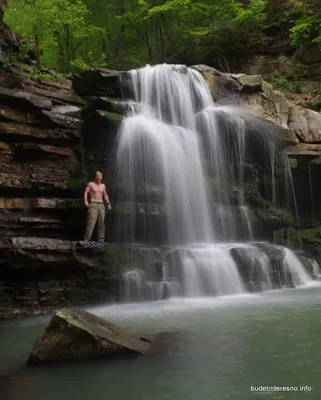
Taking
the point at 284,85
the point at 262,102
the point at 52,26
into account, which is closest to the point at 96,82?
the point at 52,26

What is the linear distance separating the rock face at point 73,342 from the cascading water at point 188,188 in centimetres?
515

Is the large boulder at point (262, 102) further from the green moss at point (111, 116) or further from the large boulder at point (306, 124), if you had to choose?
the green moss at point (111, 116)

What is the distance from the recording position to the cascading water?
10922mm

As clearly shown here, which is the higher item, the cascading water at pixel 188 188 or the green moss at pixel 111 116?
the green moss at pixel 111 116

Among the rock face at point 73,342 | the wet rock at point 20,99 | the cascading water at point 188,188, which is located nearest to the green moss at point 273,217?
the cascading water at point 188,188

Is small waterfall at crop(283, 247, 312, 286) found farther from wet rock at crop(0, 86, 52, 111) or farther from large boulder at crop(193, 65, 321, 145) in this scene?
wet rock at crop(0, 86, 52, 111)

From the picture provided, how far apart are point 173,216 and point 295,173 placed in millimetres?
7918

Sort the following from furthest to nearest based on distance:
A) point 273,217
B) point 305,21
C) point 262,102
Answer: point 305,21 < point 262,102 < point 273,217

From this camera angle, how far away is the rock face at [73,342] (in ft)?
16.3

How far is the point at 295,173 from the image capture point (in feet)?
60.0

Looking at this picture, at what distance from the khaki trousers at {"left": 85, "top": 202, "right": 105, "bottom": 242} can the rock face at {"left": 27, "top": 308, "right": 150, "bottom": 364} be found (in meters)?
6.14

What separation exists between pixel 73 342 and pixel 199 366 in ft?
5.15

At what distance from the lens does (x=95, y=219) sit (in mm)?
11383

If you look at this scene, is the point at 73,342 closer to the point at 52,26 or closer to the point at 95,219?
the point at 95,219
